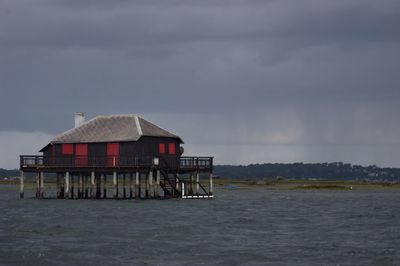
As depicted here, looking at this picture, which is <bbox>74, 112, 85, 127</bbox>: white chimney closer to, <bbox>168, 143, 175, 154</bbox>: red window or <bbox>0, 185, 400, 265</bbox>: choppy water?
<bbox>168, 143, 175, 154</bbox>: red window

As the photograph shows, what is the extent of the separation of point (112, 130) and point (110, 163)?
11.4 ft

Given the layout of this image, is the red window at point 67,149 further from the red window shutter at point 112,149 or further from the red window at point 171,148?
the red window at point 171,148

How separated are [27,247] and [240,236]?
12.1 m

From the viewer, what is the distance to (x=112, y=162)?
81.6 m

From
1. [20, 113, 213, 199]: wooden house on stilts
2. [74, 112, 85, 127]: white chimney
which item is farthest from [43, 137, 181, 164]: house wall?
[74, 112, 85, 127]: white chimney

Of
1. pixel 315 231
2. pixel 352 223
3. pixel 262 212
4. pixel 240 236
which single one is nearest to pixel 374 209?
pixel 262 212

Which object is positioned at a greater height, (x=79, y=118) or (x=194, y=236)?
(x=79, y=118)

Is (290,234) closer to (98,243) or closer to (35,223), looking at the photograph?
(98,243)

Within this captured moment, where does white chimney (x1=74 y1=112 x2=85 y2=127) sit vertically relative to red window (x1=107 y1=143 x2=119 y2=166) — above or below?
above

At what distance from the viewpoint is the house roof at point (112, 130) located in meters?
81.9

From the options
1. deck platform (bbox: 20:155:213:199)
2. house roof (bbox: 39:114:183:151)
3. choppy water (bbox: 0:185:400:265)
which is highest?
house roof (bbox: 39:114:183:151)

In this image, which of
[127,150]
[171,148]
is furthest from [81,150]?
[171,148]

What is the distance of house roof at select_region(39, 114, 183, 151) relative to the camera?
81875 millimetres

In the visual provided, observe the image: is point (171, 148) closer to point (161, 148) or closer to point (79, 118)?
point (161, 148)
